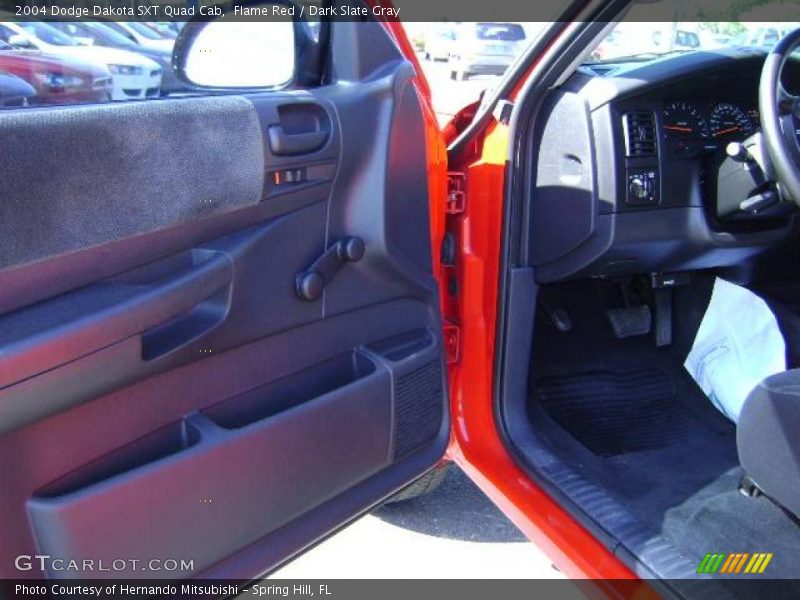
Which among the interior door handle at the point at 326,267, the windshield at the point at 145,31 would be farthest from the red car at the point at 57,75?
the interior door handle at the point at 326,267

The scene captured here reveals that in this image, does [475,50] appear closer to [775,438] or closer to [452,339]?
[452,339]

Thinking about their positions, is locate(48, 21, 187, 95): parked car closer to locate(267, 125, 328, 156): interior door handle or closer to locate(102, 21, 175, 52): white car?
locate(102, 21, 175, 52): white car

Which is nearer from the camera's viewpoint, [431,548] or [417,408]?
[417,408]

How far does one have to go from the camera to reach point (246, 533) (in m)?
1.42

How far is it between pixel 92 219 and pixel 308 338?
54 cm

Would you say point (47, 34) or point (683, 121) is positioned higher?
point (47, 34)

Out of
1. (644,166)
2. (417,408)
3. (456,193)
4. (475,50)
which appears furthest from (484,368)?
(475,50)

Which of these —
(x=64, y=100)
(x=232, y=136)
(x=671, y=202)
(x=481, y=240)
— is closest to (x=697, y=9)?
(x=671, y=202)

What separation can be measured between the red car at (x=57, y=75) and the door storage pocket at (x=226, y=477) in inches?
25.0

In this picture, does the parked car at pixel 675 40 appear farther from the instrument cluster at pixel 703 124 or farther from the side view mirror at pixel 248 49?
the side view mirror at pixel 248 49

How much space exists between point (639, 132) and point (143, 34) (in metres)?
1.33

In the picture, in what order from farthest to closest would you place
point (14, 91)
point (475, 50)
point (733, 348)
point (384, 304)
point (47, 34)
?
1. point (475, 50)
2. point (733, 348)
3. point (384, 304)
4. point (47, 34)
5. point (14, 91)

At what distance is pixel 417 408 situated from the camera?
1.81 meters

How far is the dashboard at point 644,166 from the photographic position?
2.04 m
